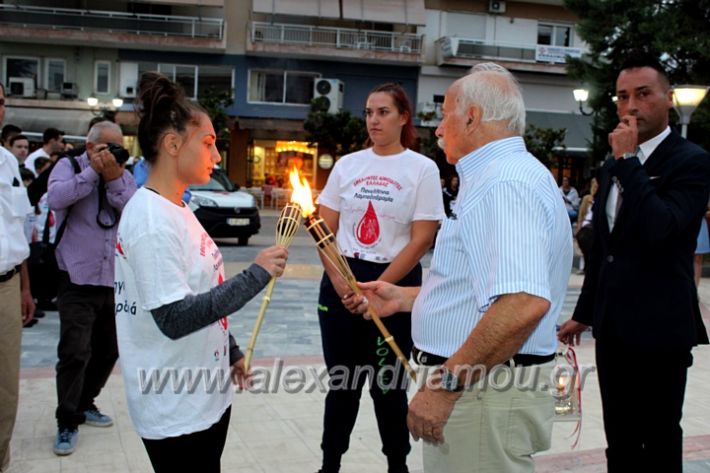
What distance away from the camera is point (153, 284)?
2271 mm

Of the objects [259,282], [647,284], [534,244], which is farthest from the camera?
[647,284]

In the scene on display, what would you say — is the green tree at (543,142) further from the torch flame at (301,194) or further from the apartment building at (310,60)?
the torch flame at (301,194)


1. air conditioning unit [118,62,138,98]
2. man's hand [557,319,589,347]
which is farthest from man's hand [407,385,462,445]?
air conditioning unit [118,62,138,98]

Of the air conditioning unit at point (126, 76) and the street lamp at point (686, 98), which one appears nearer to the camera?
the street lamp at point (686, 98)

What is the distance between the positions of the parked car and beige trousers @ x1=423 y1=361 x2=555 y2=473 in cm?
1291

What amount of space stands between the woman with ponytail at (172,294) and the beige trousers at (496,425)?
0.84 meters

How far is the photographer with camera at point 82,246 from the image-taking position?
417 centimetres

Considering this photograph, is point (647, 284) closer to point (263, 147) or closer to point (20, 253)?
point (20, 253)

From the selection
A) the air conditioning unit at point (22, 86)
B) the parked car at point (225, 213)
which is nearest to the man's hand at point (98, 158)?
the parked car at point (225, 213)

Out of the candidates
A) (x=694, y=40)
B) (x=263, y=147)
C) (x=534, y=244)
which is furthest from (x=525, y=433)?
(x=263, y=147)

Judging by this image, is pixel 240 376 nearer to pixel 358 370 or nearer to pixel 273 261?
pixel 273 261

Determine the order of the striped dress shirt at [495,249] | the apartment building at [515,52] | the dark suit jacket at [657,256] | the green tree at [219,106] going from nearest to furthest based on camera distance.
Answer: the striped dress shirt at [495,249] < the dark suit jacket at [657,256] < the green tree at [219,106] < the apartment building at [515,52]

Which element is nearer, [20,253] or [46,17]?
[20,253]

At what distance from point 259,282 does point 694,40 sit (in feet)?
59.6
